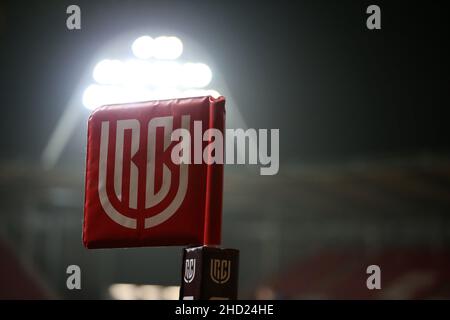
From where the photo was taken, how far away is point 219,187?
2.44m

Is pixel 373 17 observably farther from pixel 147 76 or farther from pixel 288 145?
pixel 147 76

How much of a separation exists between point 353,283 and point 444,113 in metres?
1.79

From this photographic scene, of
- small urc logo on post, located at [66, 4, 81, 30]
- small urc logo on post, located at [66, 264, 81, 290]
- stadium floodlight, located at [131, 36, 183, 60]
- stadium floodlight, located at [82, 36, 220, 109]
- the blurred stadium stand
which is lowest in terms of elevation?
small urc logo on post, located at [66, 264, 81, 290]

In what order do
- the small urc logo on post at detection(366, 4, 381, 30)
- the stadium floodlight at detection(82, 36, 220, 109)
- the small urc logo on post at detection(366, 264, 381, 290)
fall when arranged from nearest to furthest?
the small urc logo on post at detection(366, 264, 381, 290) → the small urc logo on post at detection(366, 4, 381, 30) → the stadium floodlight at detection(82, 36, 220, 109)

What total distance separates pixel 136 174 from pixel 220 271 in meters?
0.56

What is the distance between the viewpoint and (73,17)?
7.11m

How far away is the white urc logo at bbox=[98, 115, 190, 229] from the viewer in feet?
8.23

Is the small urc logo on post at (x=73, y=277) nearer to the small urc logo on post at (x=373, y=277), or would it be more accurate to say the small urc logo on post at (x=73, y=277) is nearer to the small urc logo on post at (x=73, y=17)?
the small urc logo on post at (x=73, y=17)

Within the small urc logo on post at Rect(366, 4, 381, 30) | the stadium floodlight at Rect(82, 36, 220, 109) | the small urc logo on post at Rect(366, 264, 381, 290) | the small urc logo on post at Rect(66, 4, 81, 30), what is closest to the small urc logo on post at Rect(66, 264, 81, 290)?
the stadium floodlight at Rect(82, 36, 220, 109)

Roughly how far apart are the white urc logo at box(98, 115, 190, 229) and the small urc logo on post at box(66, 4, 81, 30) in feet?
15.2

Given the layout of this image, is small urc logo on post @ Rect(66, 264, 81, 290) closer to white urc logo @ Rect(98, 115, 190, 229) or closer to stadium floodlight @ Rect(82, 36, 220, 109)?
stadium floodlight @ Rect(82, 36, 220, 109)

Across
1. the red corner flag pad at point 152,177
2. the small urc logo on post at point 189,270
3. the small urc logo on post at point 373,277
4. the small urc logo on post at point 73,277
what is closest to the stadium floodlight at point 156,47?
the small urc logo on post at point 73,277

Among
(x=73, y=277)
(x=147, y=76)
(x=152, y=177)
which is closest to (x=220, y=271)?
(x=152, y=177)

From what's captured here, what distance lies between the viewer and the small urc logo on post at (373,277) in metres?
6.86
